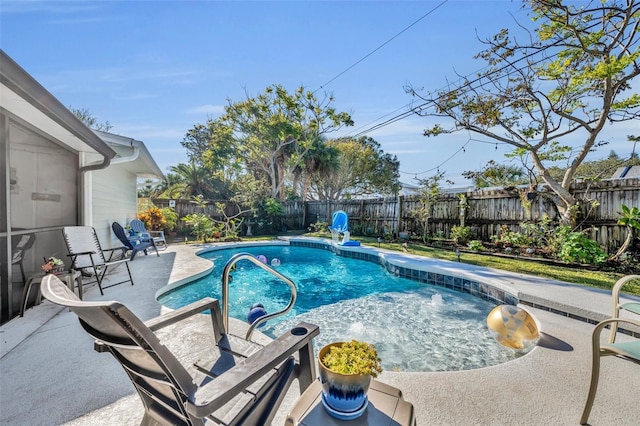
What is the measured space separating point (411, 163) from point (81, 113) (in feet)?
79.9

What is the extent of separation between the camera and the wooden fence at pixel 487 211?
5883 mm

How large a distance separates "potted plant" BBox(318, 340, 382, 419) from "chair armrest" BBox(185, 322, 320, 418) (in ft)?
0.68

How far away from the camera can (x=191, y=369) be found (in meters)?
1.53

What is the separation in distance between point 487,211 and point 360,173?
44.5 ft

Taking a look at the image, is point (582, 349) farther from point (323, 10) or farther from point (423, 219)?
point (323, 10)

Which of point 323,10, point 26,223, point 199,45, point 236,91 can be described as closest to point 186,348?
point 26,223

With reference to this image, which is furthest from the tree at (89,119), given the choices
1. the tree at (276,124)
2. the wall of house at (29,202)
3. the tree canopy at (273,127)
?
the wall of house at (29,202)

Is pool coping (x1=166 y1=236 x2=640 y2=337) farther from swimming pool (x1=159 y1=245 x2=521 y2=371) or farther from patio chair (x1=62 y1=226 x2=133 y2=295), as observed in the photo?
patio chair (x1=62 y1=226 x2=133 y2=295)

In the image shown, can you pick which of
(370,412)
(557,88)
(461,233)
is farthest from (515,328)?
(557,88)

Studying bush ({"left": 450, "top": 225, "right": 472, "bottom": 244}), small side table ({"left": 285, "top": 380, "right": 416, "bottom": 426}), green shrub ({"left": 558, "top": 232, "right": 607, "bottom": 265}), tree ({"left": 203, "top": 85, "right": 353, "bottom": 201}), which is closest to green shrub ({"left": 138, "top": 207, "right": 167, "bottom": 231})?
tree ({"left": 203, "top": 85, "right": 353, "bottom": 201})

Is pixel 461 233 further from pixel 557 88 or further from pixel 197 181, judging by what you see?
pixel 197 181

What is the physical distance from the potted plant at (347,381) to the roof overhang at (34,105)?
3.04 meters

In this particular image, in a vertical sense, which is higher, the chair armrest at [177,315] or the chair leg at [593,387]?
the chair armrest at [177,315]

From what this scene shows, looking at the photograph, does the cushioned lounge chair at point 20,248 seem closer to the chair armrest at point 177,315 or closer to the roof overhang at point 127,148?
the roof overhang at point 127,148
